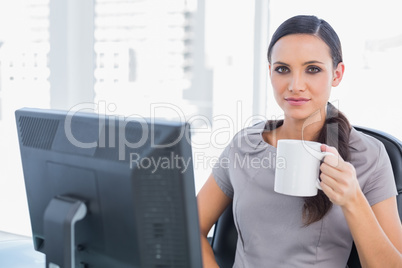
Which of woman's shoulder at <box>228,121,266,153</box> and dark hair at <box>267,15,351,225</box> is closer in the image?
dark hair at <box>267,15,351,225</box>

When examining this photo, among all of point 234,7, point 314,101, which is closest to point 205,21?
point 234,7

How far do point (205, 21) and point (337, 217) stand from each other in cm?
170

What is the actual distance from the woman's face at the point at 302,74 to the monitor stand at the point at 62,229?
662mm

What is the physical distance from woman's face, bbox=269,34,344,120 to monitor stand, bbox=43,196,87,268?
2.17ft

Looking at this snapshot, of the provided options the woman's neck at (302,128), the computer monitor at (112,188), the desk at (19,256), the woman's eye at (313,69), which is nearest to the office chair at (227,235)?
the woman's neck at (302,128)

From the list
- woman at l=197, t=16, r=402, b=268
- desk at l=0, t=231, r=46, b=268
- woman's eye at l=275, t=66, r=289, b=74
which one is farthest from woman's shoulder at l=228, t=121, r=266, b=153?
desk at l=0, t=231, r=46, b=268

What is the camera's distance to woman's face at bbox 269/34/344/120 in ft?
3.76

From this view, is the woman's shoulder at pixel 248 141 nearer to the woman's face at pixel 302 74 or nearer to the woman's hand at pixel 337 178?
the woman's face at pixel 302 74

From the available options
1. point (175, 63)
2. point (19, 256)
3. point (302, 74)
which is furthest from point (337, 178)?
point (175, 63)

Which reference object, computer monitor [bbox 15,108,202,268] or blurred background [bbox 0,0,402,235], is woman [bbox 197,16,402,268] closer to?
computer monitor [bbox 15,108,202,268]

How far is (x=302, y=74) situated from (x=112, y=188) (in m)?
0.67

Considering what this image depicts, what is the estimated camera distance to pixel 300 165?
928 millimetres

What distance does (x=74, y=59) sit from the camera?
85.7 inches

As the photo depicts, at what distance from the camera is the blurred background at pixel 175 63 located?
2068 millimetres
